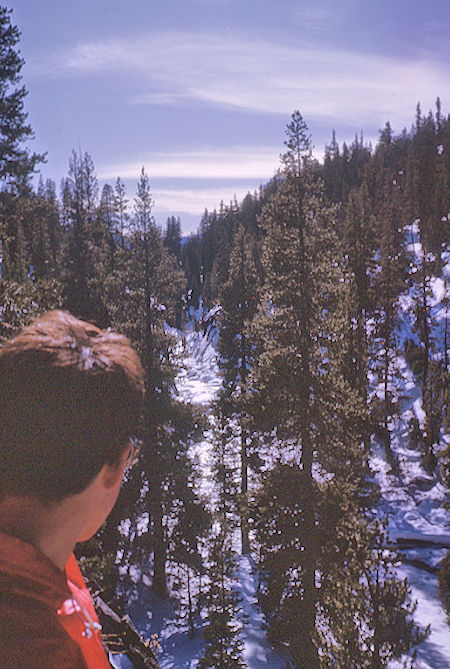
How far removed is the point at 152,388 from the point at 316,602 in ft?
30.2

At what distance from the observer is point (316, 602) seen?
44.8 ft

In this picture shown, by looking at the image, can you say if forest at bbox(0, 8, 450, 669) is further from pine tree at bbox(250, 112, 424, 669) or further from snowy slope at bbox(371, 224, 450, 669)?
snowy slope at bbox(371, 224, 450, 669)

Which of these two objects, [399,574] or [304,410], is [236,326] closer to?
[304,410]

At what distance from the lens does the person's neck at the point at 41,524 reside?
1459mm

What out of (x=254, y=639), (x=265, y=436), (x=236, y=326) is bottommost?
(x=254, y=639)

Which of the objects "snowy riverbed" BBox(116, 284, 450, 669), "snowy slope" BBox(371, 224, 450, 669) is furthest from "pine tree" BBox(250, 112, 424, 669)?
"snowy slope" BBox(371, 224, 450, 669)

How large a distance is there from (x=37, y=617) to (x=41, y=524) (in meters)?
0.33

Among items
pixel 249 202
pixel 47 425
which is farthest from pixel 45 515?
pixel 249 202

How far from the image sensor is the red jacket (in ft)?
3.74

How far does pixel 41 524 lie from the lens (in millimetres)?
1498

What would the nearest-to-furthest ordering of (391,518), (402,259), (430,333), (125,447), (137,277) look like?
(125,447), (137,277), (391,518), (430,333), (402,259)

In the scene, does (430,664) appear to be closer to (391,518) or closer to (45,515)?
(391,518)

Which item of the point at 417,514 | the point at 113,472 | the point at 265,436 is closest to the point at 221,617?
the point at 265,436

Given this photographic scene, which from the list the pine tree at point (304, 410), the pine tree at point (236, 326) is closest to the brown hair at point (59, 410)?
the pine tree at point (304, 410)
